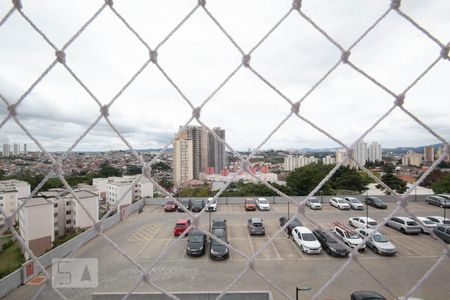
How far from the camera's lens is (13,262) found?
810 cm

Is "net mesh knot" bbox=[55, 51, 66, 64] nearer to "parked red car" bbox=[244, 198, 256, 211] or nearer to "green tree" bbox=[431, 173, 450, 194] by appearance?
"parked red car" bbox=[244, 198, 256, 211]

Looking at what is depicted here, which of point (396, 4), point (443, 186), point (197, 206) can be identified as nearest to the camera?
point (396, 4)

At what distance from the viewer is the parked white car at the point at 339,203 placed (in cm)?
848

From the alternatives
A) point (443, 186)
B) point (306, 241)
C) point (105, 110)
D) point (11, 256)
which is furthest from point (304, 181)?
point (105, 110)

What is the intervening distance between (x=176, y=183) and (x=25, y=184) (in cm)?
802

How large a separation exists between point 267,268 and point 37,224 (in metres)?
7.14

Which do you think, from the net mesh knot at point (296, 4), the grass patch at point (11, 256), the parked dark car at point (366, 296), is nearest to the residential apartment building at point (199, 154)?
the grass patch at point (11, 256)

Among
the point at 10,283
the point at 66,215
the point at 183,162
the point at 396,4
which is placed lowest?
the point at 66,215

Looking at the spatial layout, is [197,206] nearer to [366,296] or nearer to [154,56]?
[366,296]

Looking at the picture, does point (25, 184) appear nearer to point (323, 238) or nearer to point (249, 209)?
point (249, 209)

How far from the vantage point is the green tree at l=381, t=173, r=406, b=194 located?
12.3 meters

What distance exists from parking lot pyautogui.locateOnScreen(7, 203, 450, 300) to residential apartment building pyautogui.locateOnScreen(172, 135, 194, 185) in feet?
25.1

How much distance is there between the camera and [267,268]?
4.39 metres

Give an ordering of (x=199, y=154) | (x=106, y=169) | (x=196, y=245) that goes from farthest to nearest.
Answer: (x=199, y=154) < (x=106, y=169) < (x=196, y=245)
